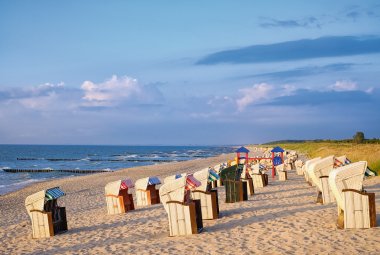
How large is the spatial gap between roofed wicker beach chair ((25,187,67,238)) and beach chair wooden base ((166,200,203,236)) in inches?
117

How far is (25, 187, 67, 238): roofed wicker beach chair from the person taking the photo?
396 inches

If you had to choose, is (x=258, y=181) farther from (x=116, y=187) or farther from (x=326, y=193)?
(x=116, y=187)

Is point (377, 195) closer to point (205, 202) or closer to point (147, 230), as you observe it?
point (205, 202)

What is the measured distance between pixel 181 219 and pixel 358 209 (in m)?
3.30

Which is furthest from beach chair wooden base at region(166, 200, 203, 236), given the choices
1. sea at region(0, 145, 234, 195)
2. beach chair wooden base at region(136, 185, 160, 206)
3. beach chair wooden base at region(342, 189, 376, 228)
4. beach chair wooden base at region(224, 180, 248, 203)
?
sea at region(0, 145, 234, 195)

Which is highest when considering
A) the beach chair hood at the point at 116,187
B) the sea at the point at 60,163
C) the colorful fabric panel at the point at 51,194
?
the colorful fabric panel at the point at 51,194

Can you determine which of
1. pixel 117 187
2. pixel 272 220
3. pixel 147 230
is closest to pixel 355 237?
pixel 272 220

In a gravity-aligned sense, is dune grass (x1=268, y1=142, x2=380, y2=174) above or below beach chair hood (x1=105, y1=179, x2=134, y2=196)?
below

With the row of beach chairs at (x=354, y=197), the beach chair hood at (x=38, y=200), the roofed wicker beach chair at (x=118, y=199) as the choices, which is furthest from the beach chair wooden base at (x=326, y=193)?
the beach chair hood at (x=38, y=200)

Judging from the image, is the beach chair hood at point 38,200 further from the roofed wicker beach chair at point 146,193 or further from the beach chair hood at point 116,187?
the roofed wicker beach chair at point 146,193

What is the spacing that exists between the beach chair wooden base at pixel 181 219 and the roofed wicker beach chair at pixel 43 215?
9.77ft

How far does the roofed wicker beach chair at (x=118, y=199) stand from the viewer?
12.9 m

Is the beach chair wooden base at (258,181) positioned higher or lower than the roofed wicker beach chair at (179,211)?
lower

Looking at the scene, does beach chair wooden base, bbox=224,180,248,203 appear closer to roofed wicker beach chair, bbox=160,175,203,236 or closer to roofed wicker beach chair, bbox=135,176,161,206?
roofed wicker beach chair, bbox=135,176,161,206
